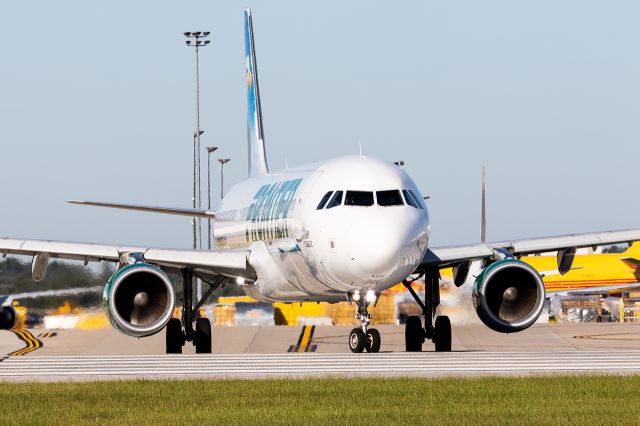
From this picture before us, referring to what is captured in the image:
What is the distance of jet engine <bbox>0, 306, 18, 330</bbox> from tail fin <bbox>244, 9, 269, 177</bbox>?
983 centimetres

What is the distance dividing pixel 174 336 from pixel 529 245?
8394 millimetres

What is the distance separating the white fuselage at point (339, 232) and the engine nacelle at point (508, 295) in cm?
250

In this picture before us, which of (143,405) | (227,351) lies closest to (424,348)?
(227,351)

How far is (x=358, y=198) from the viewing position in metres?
27.7

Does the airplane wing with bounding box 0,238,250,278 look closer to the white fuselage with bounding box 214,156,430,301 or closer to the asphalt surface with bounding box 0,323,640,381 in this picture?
the white fuselage with bounding box 214,156,430,301

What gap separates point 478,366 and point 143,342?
20.0m

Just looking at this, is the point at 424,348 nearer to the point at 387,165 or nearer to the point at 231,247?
the point at 231,247

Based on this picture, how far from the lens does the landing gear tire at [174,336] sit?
3303 cm

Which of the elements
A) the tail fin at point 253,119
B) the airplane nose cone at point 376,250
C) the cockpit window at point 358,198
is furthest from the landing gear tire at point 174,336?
the tail fin at point 253,119

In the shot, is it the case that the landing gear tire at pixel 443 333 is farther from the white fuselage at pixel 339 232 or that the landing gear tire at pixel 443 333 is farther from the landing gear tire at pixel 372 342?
the landing gear tire at pixel 372 342

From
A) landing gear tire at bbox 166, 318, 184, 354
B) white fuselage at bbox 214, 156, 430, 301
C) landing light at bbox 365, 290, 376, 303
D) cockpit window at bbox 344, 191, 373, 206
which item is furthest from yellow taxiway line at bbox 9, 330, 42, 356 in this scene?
cockpit window at bbox 344, 191, 373, 206

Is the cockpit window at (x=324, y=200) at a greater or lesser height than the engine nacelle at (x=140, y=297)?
greater

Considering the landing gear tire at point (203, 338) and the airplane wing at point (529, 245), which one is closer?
the airplane wing at point (529, 245)

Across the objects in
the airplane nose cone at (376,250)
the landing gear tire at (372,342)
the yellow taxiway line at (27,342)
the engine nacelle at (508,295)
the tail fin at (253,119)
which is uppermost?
the tail fin at (253,119)
